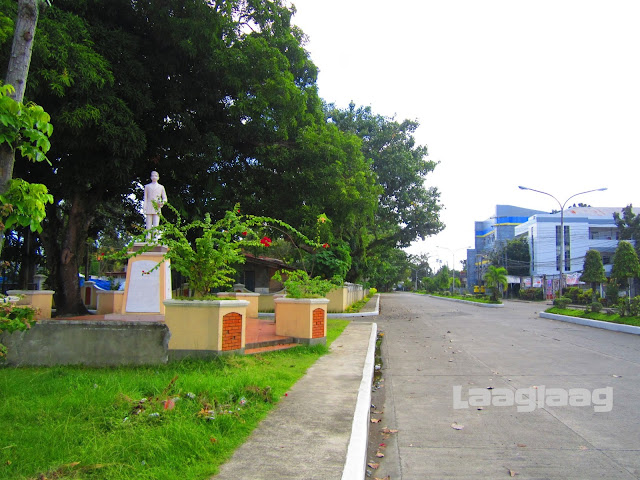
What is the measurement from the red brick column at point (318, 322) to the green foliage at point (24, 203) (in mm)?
7389

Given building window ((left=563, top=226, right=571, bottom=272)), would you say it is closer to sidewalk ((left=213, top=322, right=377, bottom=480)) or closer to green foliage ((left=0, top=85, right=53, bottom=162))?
sidewalk ((left=213, top=322, right=377, bottom=480))

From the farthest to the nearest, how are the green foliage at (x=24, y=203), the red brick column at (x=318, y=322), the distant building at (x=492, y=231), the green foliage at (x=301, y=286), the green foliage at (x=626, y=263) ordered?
the distant building at (x=492, y=231), the green foliage at (x=626, y=263), the green foliage at (x=301, y=286), the red brick column at (x=318, y=322), the green foliage at (x=24, y=203)

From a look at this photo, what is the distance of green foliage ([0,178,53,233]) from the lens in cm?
353

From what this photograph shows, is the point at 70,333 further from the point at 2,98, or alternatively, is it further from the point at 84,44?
the point at 84,44

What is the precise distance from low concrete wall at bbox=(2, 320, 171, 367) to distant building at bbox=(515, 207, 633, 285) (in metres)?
56.2

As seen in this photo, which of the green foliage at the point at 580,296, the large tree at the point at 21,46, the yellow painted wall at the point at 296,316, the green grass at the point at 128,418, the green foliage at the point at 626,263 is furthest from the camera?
the green foliage at the point at 580,296

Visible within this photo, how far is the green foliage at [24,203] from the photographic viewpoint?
3527mm

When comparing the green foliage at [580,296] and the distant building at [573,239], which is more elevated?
the distant building at [573,239]

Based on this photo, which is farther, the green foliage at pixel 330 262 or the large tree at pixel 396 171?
the large tree at pixel 396 171

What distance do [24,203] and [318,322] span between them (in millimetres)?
7693

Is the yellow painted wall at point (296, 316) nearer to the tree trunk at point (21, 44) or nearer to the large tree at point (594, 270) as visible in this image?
the tree trunk at point (21, 44)

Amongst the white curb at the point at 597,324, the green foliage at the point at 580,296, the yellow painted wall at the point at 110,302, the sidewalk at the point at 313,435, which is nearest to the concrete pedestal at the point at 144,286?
the yellow painted wall at the point at 110,302

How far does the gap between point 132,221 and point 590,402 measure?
56.1 ft

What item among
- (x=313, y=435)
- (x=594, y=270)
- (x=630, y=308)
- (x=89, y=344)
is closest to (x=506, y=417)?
(x=313, y=435)
